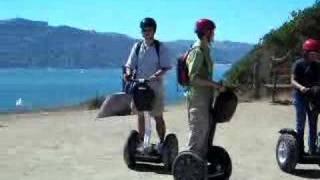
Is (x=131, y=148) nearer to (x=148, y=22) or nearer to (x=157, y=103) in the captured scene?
(x=157, y=103)

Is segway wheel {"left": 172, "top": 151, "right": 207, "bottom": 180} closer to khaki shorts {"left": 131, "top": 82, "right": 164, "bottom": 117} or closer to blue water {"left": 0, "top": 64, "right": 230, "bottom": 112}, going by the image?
blue water {"left": 0, "top": 64, "right": 230, "bottom": 112}

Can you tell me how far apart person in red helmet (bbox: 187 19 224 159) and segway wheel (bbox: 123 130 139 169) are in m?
1.77

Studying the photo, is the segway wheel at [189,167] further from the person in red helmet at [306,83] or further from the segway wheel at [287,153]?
the person in red helmet at [306,83]

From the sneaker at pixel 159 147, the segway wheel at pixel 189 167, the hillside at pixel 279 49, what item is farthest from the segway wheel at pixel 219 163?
the hillside at pixel 279 49

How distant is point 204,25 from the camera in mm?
9000

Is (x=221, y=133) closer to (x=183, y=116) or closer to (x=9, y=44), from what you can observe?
(x=183, y=116)

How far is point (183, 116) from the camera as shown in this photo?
1977cm

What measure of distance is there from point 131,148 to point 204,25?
8.10ft

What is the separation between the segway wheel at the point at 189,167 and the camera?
892cm

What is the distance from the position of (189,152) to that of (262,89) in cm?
1823

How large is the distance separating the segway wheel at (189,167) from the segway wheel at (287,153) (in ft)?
6.18

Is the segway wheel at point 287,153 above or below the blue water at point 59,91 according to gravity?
above

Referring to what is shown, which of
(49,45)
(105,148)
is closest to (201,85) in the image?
(105,148)

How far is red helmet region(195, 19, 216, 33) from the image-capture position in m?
8.99
